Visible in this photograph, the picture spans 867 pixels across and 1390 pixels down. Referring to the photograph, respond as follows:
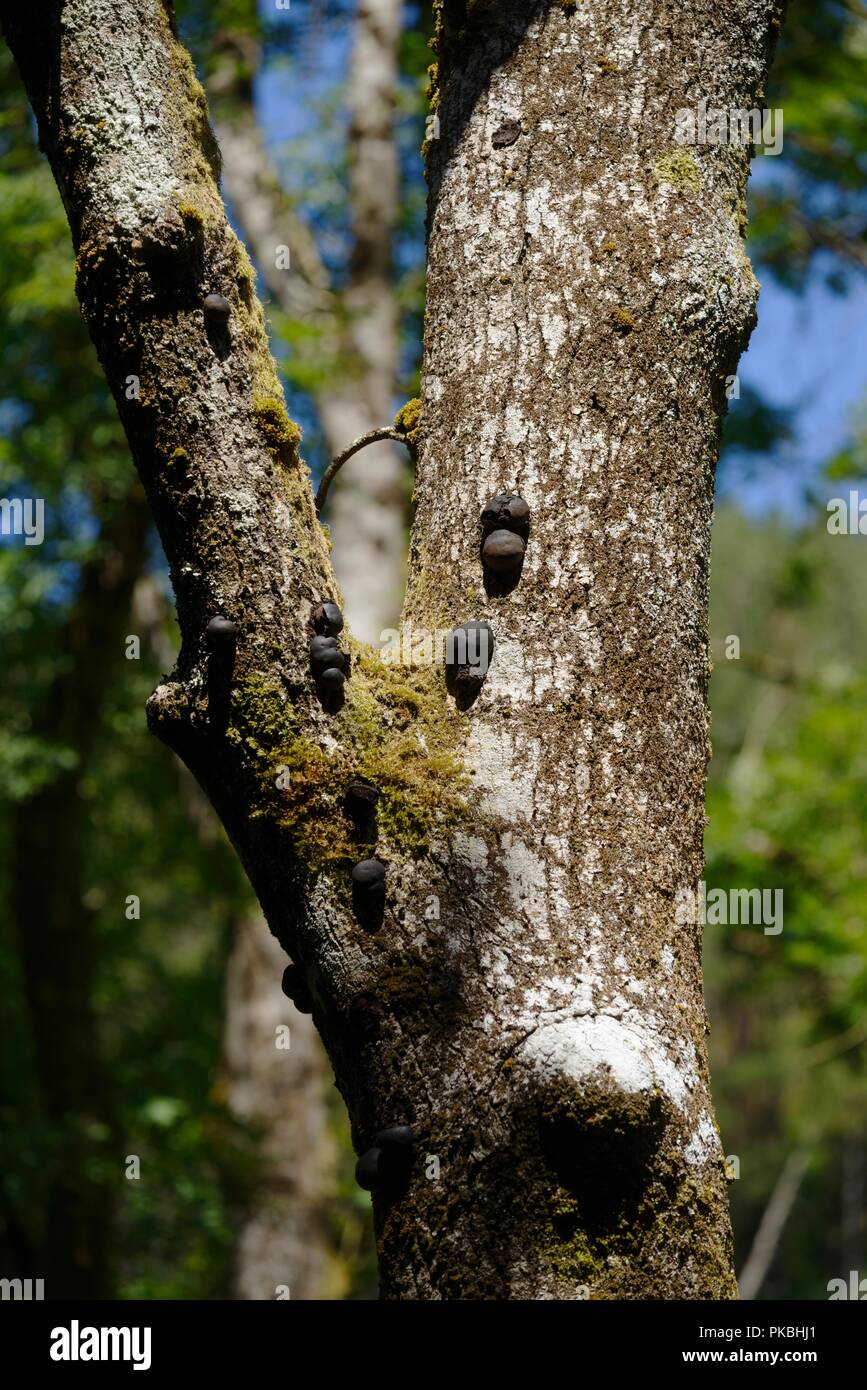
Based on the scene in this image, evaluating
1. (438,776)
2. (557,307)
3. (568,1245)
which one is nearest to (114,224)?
(557,307)

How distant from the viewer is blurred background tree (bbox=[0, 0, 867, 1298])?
765 centimetres

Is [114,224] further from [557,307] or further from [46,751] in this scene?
[46,751]

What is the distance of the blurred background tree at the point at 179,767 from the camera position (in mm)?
7652

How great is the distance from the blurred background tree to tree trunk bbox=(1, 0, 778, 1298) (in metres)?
4.46

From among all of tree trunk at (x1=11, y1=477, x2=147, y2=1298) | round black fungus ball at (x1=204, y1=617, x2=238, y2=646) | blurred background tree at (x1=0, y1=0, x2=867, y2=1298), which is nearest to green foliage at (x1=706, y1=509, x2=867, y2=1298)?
blurred background tree at (x1=0, y1=0, x2=867, y2=1298)

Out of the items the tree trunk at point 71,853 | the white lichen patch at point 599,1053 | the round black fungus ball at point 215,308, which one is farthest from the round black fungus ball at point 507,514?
the tree trunk at point 71,853

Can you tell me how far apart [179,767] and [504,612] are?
26.3 feet

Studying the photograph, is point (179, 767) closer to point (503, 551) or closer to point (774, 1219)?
point (503, 551)

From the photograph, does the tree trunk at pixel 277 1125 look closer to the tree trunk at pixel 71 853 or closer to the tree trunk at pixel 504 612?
the tree trunk at pixel 71 853

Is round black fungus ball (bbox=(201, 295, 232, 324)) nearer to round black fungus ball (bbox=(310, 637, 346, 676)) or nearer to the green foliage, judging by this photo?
round black fungus ball (bbox=(310, 637, 346, 676))

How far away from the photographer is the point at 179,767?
943 centimetres

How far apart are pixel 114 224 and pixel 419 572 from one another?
26.0 inches

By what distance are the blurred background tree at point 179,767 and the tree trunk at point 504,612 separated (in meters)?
4.46

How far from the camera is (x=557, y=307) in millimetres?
1784
